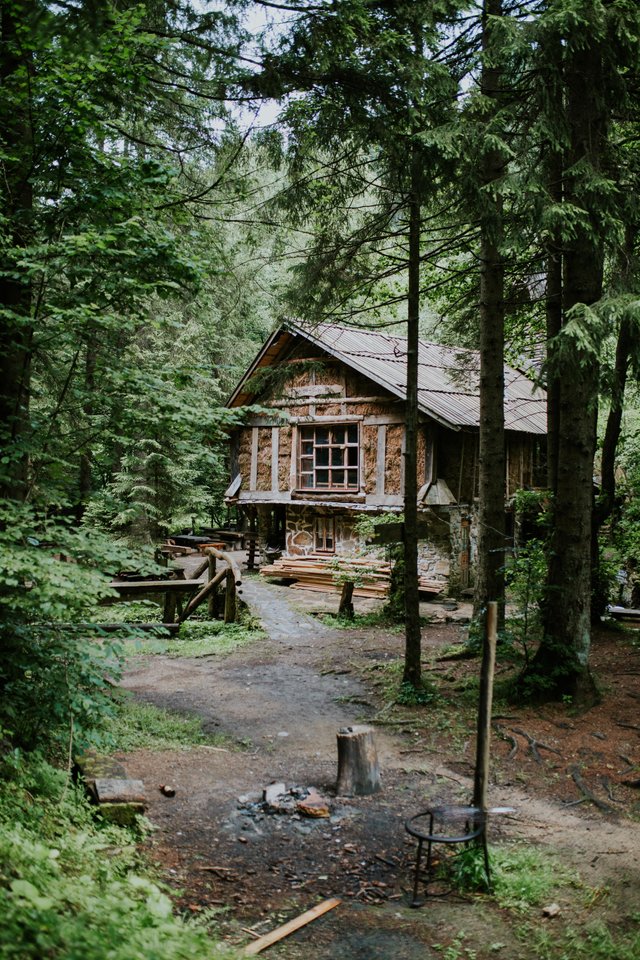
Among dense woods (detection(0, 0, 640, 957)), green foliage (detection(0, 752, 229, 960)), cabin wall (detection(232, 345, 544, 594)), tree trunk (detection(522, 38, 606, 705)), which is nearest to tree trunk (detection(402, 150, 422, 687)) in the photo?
dense woods (detection(0, 0, 640, 957))

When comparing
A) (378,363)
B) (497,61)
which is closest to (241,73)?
(497,61)

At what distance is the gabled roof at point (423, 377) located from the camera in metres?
18.1

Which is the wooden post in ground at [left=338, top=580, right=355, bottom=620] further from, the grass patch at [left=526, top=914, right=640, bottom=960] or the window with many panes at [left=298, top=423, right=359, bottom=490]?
the grass patch at [left=526, top=914, right=640, bottom=960]

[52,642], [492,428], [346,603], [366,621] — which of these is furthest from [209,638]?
[52,642]

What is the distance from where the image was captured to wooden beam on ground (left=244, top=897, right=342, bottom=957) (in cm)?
418

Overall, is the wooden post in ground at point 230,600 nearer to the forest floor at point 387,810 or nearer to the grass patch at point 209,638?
the grass patch at point 209,638

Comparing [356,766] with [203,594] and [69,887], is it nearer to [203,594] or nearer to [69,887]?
[69,887]

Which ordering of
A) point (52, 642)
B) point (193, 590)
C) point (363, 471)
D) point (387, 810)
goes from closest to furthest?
point (52, 642) < point (387, 810) < point (193, 590) < point (363, 471)

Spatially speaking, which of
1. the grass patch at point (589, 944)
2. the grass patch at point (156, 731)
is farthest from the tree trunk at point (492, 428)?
the grass patch at point (589, 944)

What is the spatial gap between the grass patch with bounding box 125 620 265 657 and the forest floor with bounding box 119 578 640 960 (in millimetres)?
1344

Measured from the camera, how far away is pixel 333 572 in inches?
689

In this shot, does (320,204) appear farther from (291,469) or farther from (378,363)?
(291,469)

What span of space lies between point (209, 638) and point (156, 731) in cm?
612

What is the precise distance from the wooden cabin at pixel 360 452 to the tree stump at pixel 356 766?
37.7 ft
